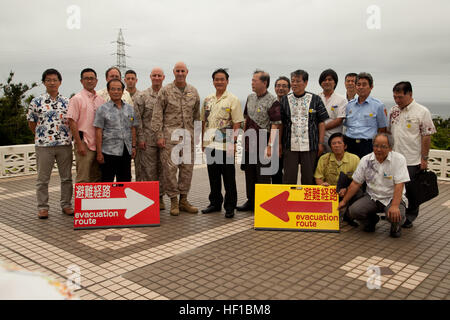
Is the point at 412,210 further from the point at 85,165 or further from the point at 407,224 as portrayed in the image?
the point at 85,165

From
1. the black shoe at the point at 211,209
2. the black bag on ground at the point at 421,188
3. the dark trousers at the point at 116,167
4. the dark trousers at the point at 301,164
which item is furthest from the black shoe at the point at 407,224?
the dark trousers at the point at 116,167

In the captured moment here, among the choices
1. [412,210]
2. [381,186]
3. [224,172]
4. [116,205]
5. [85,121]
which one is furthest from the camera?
[224,172]

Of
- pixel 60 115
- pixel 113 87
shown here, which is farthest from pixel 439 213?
pixel 60 115

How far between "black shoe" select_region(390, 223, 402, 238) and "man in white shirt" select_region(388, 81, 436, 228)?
505mm

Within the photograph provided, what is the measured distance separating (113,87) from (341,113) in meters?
3.20

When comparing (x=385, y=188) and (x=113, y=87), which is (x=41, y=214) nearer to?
(x=113, y=87)

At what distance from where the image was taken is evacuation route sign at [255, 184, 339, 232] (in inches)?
204

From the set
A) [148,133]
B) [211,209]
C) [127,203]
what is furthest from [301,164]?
[127,203]

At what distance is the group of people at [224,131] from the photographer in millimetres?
5465

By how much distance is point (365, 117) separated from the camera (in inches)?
220

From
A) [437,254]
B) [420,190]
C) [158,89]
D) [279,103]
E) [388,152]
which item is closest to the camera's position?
[437,254]

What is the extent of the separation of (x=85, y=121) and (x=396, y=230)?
4297mm

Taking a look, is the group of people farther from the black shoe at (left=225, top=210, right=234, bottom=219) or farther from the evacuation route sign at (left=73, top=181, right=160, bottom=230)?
the evacuation route sign at (left=73, top=181, right=160, bottom=230)

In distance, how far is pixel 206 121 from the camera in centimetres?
586
